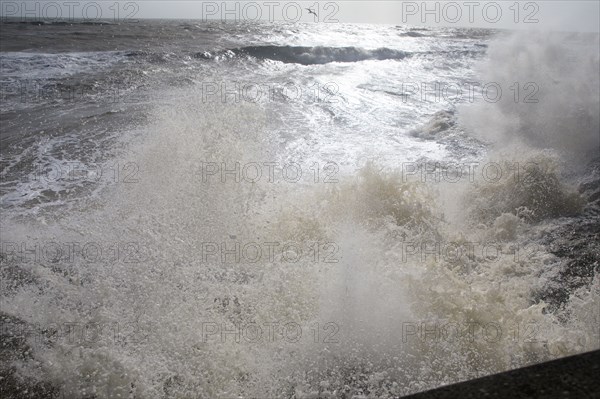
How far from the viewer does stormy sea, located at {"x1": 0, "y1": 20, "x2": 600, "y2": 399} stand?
3006 millimetres

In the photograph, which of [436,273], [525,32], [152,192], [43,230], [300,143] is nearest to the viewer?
[436,273]

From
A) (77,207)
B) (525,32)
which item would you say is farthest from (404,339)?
(525,32)

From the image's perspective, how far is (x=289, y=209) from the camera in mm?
5191

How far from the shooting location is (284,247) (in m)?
4.46

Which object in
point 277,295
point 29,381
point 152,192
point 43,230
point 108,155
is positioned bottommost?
point 29,381

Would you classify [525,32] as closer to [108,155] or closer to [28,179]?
[108,155]

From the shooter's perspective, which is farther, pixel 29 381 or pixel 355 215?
pixel 355 215

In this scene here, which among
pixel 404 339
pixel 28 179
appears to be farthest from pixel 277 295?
pixel 28 179

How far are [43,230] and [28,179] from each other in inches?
72.7

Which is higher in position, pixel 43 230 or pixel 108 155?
pixel 108 155

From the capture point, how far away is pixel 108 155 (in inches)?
274

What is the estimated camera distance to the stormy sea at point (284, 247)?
301cm

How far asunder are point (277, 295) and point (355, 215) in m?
1.84

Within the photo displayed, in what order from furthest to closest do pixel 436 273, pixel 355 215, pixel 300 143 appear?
1. pixel 300 143
2. pixel 355 215
3. pixel 436 273
